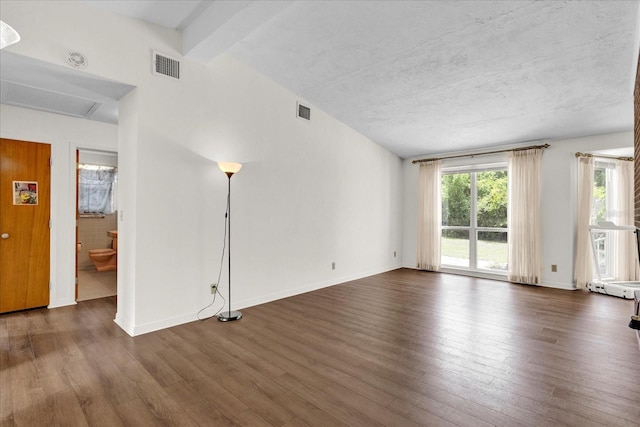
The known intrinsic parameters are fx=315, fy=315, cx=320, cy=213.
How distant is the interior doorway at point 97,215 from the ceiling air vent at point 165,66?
3708mm

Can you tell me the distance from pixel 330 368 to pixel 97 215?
6.62m

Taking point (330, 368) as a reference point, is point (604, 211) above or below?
above

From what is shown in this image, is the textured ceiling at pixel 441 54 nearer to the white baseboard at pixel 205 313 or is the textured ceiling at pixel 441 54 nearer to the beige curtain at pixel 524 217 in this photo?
the beige curtain at pixel 524 217

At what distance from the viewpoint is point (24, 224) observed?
12.7 feet

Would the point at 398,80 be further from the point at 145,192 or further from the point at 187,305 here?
the point at 187,305

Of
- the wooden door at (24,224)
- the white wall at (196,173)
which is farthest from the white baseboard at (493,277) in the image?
the wooden door at (24,224)

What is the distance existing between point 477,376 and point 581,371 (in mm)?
860

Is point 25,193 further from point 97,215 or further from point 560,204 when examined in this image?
point 560,204

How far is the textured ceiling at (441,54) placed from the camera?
9.41ft

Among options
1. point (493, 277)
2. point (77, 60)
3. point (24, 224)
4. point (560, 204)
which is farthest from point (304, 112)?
point (493, 277)

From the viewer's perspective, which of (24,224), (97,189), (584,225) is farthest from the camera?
(97,189)

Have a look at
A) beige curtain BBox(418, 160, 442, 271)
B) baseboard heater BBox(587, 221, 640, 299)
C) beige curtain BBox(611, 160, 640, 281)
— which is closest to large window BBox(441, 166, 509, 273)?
beige curtain BBox(418, 160, 442, 271)

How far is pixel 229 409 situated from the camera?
6.53 feet

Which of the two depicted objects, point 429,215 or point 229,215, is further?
point 429,215
